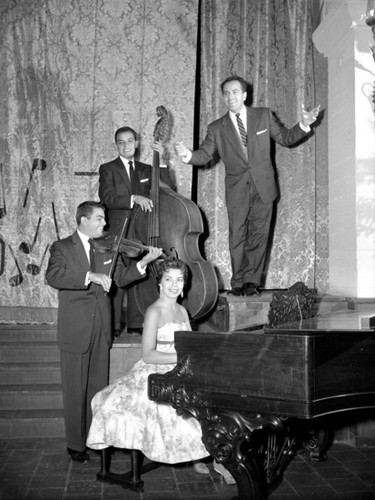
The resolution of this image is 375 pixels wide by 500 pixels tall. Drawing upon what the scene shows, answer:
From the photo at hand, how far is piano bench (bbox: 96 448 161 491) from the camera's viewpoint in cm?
319

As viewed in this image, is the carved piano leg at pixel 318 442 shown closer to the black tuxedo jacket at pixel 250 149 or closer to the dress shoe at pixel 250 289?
the dress shoe at pixel 250 289

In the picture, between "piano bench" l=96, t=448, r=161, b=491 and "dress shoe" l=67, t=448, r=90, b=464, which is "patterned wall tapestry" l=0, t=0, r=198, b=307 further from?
"piano bench" l=96, t=448, r=161, b=491

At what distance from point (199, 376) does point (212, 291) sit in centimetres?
195

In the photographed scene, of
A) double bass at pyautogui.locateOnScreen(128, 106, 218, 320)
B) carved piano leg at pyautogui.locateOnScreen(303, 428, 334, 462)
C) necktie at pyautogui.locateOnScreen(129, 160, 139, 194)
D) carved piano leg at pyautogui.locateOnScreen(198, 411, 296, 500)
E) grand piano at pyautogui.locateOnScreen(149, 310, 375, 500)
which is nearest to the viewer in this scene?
grand piano at pyautogui.locateOnScreen(149, 310, 375, 500)

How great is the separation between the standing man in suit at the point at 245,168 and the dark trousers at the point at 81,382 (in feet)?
4.44

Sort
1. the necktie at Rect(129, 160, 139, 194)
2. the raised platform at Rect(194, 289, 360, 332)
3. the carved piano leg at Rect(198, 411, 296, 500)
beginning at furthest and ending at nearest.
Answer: the necktie at Rect(129, 160, 139, 194)
the raised platform at Rect(194, 289, 360, 332)
the carved piano leg at Rect(198, 411, 296, 500)

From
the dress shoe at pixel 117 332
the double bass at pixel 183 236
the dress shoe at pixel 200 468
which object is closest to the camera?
the dress shoe at pixel 200 468

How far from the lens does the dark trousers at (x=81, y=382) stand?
3652mm

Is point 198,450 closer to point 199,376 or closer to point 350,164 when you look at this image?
point 199,376

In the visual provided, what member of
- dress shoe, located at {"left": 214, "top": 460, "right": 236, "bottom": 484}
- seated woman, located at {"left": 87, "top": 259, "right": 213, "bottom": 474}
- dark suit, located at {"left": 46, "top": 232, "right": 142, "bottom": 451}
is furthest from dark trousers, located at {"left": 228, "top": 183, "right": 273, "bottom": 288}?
dress shoe, located at {"left": 214, "top": 460, "right": 236, "bottom": 484}

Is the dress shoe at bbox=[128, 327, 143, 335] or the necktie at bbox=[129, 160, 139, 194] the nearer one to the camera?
the dress shoe at bbox=[128, 327, 143, 335]

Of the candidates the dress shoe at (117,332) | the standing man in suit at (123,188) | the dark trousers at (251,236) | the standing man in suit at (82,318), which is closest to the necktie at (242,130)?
the dark trousers at (251,236)

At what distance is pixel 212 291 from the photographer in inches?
164

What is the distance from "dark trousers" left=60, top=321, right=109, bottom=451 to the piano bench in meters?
0.36
